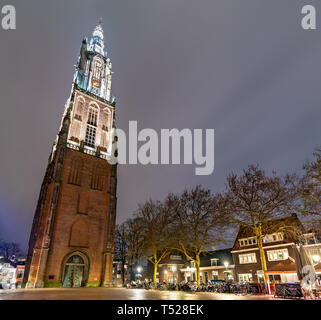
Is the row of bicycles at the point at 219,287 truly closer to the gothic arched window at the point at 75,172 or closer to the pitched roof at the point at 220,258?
the gothic arched window at the point at 75,172

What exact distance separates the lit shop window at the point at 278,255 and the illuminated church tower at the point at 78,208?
24.8m

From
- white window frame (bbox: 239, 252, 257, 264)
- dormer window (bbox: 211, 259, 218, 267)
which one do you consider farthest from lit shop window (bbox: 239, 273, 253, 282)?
dormer window (bbox: 211, 259, 218, 267)

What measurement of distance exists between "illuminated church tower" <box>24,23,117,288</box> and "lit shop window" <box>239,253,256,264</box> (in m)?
22.3

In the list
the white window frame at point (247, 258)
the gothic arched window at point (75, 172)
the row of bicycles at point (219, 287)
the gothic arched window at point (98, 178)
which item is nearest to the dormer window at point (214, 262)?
the white window frame at point (247, 258)

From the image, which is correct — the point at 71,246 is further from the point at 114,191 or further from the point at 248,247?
the point at 248,247

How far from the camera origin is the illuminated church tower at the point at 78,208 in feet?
99.1

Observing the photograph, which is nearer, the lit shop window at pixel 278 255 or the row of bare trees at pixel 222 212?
the row of bare trees at pixel 222 212

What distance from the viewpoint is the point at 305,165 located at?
20297 mm

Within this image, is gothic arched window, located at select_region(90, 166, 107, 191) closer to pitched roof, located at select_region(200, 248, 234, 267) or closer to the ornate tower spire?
the ornate tower spire

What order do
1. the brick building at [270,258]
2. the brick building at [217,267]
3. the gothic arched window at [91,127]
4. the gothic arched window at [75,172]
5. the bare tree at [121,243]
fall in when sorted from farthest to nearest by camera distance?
the bare tree at [121,243]
the brick building at [217,267]
the gothic arched window at [91,127]
the gothic arched window at [75,172]
the brick building at [270,258]

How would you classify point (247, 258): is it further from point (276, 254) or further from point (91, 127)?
point (91, 127)

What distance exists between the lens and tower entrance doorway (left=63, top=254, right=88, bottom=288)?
31052mm

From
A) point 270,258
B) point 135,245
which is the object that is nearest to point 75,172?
point 135,245

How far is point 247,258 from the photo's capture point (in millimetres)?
38500
